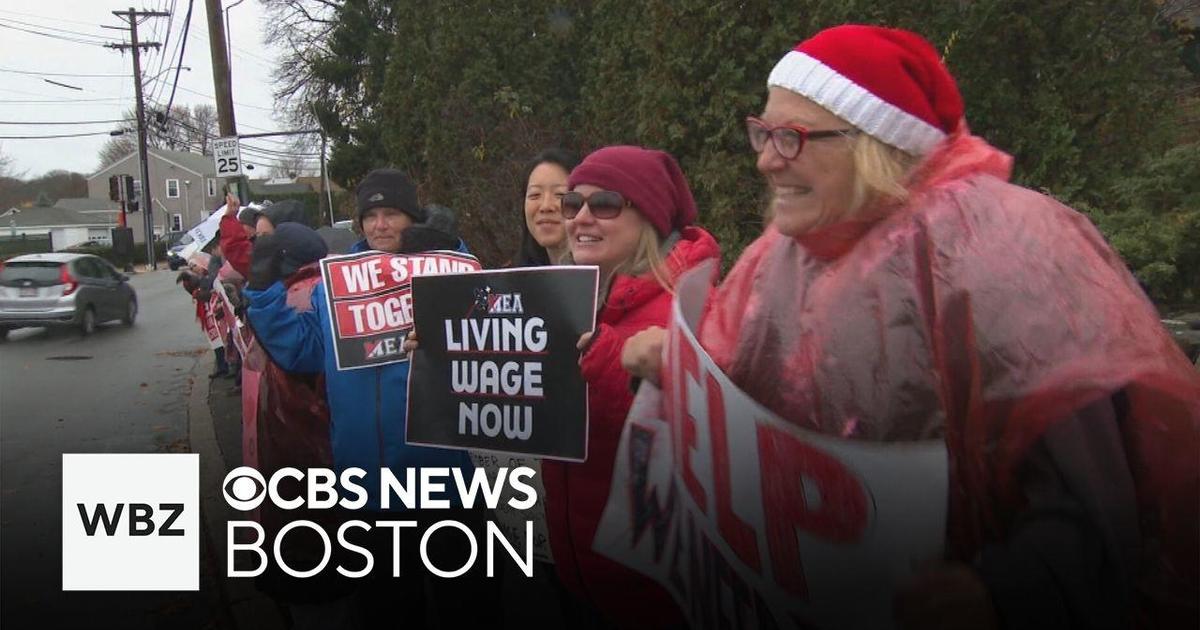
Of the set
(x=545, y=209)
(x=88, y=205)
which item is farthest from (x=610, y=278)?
(x=88, y=205)

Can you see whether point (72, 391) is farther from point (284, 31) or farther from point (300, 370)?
point (284, 31)

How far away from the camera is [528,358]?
2523mm

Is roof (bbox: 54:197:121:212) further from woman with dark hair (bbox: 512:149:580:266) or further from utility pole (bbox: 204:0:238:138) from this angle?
woman with dark hair (bbox: 512:149:580:266)

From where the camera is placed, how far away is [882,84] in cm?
138

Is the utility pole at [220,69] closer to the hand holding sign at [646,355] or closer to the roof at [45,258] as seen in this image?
the roof at [45,258]

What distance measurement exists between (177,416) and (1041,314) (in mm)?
10586

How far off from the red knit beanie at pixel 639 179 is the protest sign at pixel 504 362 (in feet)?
0.71

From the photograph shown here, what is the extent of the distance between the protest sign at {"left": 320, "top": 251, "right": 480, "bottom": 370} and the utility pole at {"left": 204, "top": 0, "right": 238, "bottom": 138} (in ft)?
46.3

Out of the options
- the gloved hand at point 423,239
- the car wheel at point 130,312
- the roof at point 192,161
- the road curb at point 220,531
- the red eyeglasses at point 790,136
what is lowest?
the car wheel at point 130,312

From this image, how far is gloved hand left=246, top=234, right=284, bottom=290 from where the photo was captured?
3.58m

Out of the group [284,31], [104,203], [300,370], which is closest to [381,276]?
[300,370]

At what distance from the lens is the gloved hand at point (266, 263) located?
358 centimetres

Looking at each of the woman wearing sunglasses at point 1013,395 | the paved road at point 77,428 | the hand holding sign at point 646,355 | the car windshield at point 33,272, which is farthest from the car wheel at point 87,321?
the woman wearing sunglasses at point 1013,395

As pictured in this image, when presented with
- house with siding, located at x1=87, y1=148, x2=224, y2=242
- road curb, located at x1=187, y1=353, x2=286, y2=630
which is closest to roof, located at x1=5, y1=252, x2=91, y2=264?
road curb, located at x1=187, y1=353, x2=286, y2=630
